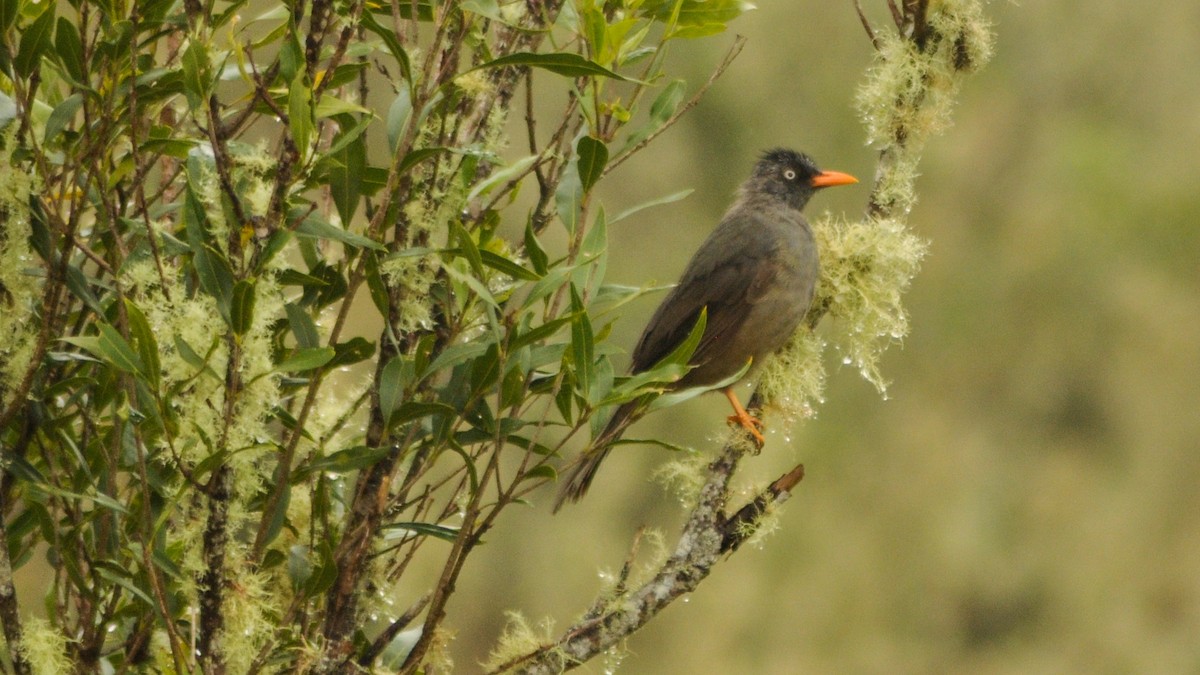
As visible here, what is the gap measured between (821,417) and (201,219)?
26.8ft

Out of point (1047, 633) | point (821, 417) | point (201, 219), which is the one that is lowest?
point (201, 219)

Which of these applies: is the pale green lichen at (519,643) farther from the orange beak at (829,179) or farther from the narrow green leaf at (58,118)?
the orange beak at (829,179)

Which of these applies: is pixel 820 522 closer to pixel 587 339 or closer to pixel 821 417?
pixel 821 417

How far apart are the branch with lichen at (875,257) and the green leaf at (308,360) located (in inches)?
30.7

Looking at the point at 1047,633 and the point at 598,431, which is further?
the point at 1047,633

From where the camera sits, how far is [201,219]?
1.67 meters

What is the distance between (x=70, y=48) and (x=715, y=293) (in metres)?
2.29

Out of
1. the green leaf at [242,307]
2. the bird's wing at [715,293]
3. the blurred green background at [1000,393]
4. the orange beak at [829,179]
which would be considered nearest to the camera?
the green leaf at [242,307]

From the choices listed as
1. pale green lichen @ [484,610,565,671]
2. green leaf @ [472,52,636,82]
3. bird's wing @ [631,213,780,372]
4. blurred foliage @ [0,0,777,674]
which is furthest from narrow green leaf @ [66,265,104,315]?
bird's wing @ [631,213,780,372]

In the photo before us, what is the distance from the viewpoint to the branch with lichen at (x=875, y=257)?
2.33 m

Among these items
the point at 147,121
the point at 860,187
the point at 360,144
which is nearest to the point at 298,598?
the point at 360,144

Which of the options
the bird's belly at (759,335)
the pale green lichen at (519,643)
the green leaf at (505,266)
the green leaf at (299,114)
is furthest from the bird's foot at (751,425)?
the green leaf at (299,114)

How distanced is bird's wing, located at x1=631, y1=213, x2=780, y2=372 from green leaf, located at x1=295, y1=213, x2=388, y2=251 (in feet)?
6.66

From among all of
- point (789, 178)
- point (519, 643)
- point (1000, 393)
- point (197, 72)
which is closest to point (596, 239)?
point (197, 72)
